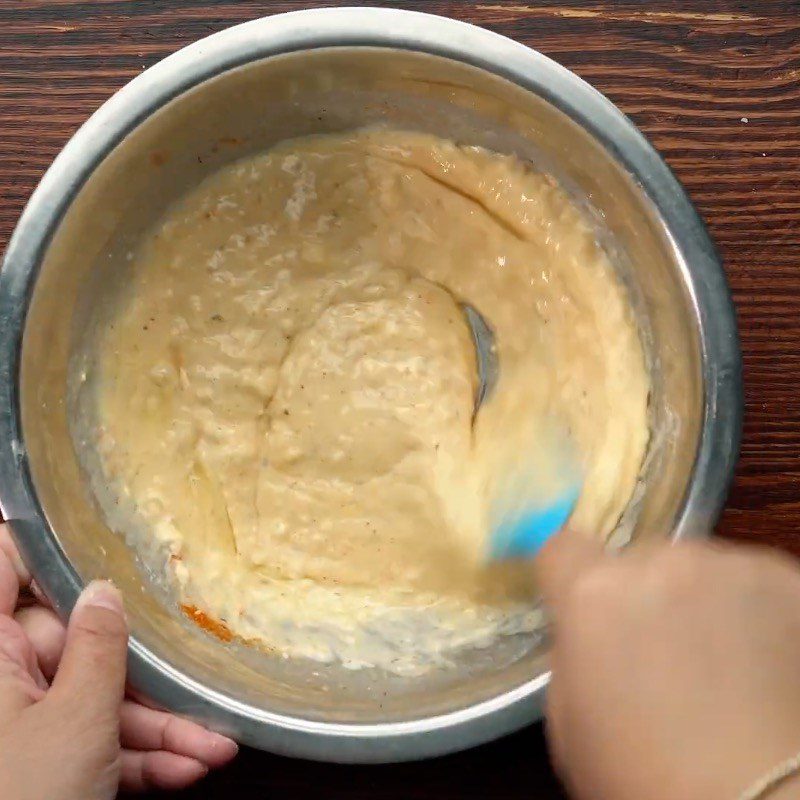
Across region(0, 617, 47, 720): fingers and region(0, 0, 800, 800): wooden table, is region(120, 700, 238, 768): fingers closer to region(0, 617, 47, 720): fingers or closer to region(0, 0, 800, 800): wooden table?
region(0, 617, 47, 720): fingers

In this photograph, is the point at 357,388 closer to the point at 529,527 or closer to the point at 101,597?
the point at 529,527

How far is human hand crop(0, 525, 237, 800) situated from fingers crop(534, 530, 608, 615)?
1.09 ft

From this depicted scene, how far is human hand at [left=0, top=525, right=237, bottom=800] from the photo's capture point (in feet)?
2.36

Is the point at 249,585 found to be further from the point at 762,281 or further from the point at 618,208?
the point at 762,281

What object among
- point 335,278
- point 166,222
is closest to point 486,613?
point 335,278

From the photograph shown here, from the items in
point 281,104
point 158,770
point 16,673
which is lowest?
point 158,770

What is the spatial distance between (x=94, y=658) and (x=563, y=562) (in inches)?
16.8

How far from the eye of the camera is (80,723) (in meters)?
0.74

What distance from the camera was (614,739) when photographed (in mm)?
599

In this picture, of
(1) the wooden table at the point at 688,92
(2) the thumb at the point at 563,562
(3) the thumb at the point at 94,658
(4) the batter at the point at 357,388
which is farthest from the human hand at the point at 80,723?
(1) the wooden table at the point at 688,92

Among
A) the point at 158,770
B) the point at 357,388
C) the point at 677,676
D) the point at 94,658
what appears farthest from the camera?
the point at 357,388

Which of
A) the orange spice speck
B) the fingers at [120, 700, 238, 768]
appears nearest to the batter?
the orange spice speck

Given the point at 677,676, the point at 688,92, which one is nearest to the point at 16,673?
the point at 677,676

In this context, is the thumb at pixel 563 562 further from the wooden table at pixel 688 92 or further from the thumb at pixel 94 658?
the thumb at pixel 94 658
